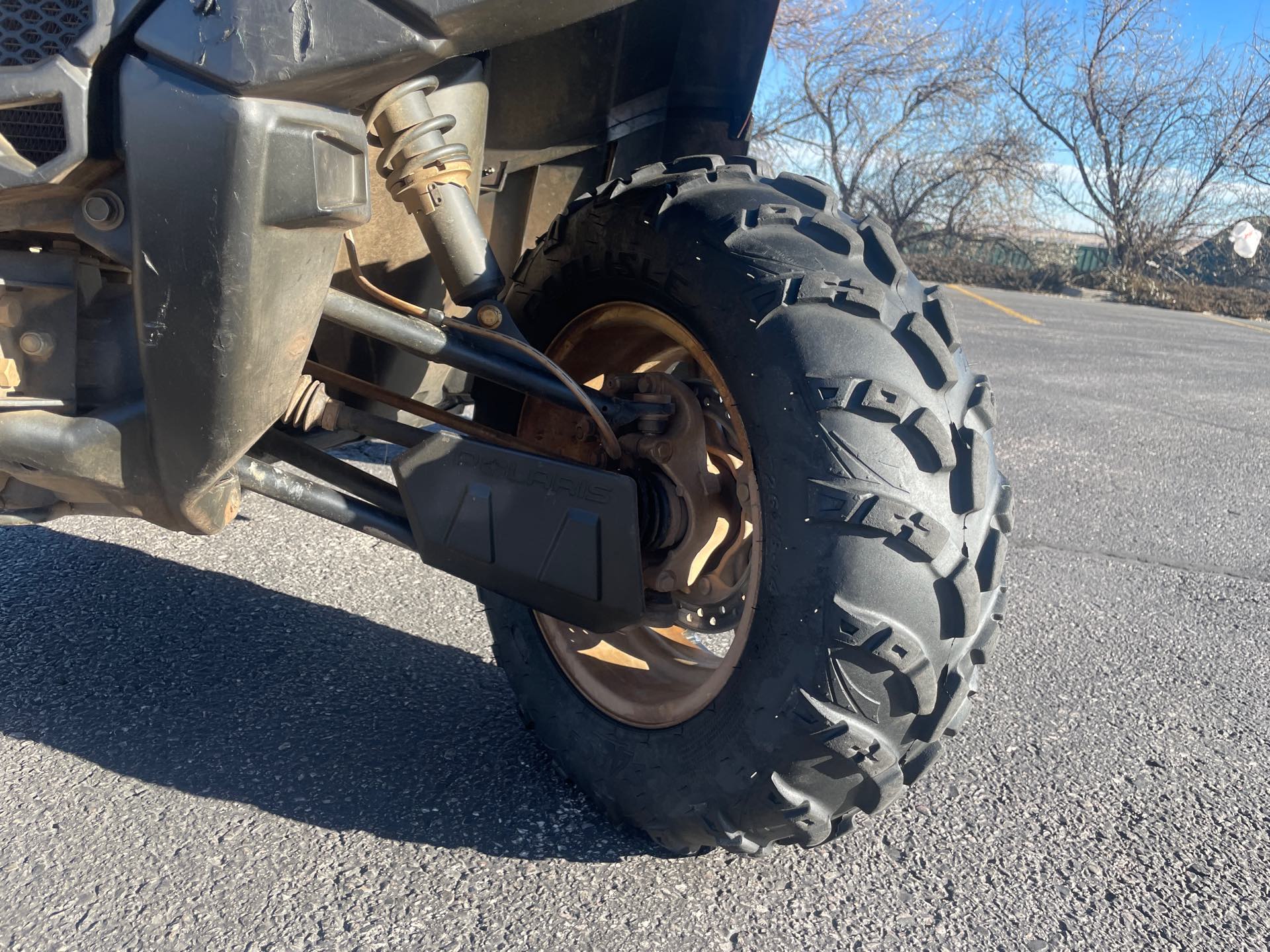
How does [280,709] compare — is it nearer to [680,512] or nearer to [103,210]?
[680,512]

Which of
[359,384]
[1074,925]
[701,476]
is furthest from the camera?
[359,384]

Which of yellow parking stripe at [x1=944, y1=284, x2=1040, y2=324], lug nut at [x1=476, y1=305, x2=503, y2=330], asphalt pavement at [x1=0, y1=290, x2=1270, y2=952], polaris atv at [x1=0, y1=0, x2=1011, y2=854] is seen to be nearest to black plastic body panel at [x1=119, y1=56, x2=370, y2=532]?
polaris atv at [x1=0, y1=0, x2=1011, y2=854]

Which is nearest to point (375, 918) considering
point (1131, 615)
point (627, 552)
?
point (627, 552)

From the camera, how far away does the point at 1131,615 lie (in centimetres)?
317

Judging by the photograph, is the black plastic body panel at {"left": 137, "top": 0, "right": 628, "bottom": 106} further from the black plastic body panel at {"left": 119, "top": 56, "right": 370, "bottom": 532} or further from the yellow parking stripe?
the yellow parking stripe

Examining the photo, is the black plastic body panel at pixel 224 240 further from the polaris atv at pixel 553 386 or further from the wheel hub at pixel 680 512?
the wheel hub at pixel 680 512

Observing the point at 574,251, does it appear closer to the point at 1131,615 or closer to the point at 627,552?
the point at 627,552

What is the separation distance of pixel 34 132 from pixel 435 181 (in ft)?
2.00

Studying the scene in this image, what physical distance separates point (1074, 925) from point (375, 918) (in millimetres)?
1159

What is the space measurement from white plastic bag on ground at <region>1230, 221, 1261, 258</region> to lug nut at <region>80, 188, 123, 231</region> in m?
24.7

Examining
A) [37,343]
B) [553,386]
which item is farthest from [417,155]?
[37,343]

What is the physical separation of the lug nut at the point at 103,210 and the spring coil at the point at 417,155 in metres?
0.40

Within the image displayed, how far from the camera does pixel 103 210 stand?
1572 mm

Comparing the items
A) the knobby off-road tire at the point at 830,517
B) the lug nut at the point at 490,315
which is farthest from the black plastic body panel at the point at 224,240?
the knobby off-road tire at the point at 830,517
